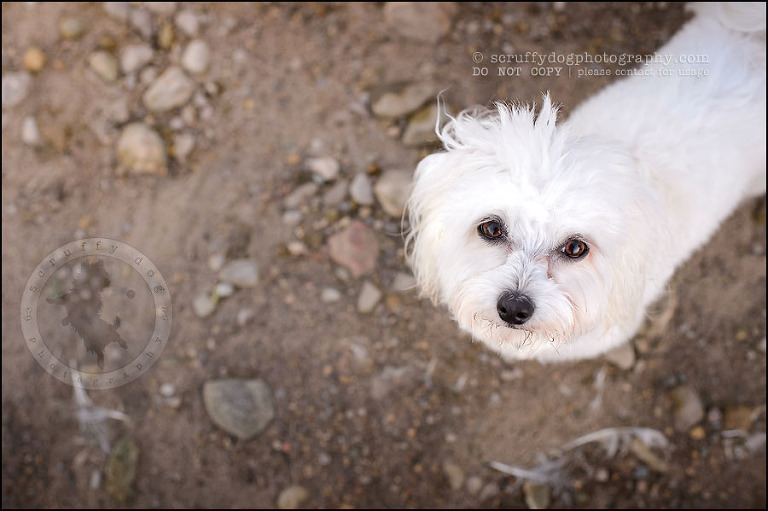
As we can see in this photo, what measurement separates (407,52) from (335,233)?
3.85 feet

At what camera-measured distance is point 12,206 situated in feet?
10.2

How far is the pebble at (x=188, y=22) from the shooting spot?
124 inches

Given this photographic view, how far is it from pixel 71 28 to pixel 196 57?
76 cm

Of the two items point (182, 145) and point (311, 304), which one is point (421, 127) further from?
point (182, 145)

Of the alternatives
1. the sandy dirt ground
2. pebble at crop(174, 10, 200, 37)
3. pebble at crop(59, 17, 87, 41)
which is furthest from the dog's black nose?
pebble at crop(59, 17, 87, 41)

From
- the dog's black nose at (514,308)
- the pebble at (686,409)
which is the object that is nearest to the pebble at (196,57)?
the dog's black nose at (514,308)

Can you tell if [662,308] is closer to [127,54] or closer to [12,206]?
[127,54]

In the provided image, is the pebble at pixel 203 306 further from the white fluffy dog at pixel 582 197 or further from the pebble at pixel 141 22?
the pebble at pixel 141 22

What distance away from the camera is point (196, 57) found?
3119 mm

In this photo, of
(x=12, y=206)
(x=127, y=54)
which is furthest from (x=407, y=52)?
(x=12, y=206)

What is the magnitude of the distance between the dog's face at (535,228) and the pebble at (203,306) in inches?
62.8

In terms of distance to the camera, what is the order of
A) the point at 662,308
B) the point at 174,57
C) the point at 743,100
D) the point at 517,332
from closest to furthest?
the point at 517,332 < the point at 743,100 < the point at 662,308 < the point at 174,57

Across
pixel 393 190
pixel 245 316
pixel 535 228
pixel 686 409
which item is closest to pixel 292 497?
pixel 245 316

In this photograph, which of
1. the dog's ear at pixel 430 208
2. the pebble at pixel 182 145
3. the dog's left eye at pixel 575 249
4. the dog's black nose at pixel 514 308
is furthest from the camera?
the pebble at pixel 182 145
